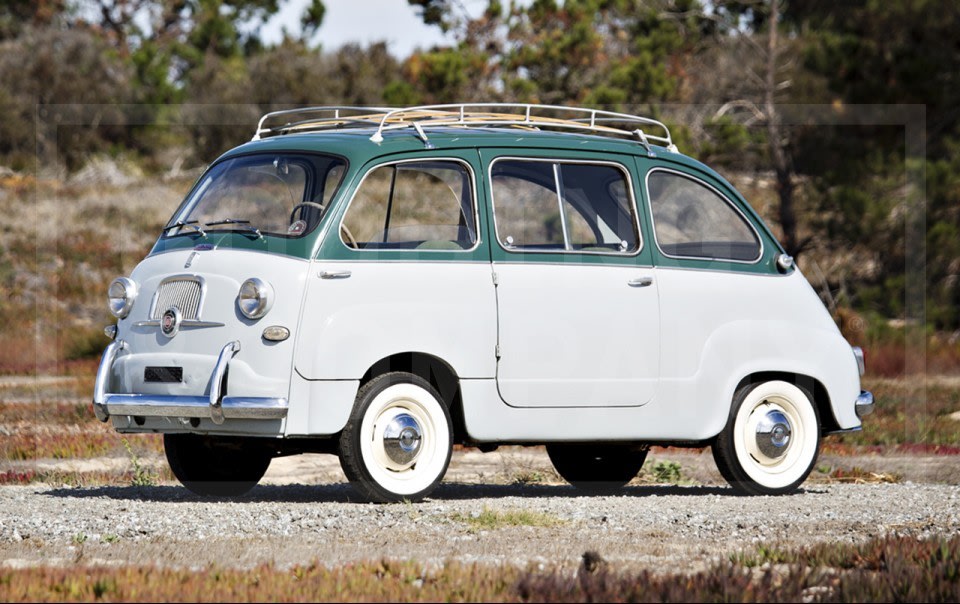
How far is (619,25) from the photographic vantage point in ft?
156

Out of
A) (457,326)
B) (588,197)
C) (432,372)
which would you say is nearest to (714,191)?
(588,197)

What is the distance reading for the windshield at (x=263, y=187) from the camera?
9367 millimetres

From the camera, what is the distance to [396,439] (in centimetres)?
900

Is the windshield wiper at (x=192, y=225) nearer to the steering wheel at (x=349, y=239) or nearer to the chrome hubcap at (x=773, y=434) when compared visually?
the steering wheel at (x=349, y=239)

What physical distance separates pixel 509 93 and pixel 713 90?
37.5ft

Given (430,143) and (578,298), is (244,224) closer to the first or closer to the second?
(430,143)

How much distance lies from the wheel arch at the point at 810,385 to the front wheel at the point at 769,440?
79 mm

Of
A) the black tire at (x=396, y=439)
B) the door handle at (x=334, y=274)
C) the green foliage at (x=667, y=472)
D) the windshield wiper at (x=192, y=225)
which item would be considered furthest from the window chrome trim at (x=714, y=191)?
the windshield wiper at (x=192, y=225)

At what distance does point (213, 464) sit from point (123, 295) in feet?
4.83

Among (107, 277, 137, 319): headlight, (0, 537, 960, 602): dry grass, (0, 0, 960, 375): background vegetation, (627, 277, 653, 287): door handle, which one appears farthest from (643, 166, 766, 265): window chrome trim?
(0, 0, 960, 375): background vegetation

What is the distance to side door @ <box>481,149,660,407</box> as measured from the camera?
943 cm

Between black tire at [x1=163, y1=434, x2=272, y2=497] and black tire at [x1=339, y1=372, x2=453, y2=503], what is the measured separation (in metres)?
1.27

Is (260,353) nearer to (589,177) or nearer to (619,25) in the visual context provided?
(589,177)

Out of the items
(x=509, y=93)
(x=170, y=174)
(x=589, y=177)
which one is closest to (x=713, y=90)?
(x=509, y=93)
